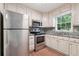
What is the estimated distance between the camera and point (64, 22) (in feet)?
6.66

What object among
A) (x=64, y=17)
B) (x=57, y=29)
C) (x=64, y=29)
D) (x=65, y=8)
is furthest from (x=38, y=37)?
(x=65, y=8)

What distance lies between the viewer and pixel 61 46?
6.87ft

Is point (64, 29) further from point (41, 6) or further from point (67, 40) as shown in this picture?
point (41, 6)

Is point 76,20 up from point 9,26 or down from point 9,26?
up

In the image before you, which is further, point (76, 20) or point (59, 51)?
point (59, 51)

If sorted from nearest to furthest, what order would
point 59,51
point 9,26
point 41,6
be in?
point 9,26 < point 41,6 < point 59,51

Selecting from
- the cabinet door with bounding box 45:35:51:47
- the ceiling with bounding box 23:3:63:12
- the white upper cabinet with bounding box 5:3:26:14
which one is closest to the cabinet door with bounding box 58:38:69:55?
the cabinet door with bounding box 45:35:51:47

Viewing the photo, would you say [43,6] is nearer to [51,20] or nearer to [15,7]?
[51,20]

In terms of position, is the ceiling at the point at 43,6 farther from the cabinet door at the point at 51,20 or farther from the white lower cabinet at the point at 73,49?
the white lower cabinet at the point at 73,49

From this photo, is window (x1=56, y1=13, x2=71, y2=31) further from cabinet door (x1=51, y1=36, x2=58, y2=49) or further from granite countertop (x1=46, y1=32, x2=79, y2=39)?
cabinet door (x1=51, y1=36, x2=58, y2=49)

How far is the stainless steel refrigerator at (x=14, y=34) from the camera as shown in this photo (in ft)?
4.65

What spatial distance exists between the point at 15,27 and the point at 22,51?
23.0 inches

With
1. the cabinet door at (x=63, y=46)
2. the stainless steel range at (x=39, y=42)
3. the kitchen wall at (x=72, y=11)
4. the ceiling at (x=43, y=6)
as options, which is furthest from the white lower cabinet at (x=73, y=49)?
the ceiling at (x=43, y=6)

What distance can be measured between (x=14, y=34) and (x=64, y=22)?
1.43 m
